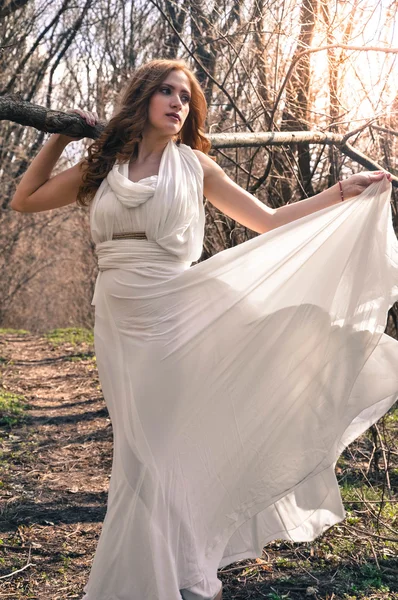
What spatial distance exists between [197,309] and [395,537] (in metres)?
1.86

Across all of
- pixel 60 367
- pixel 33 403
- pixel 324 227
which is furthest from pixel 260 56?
pixel 60 367

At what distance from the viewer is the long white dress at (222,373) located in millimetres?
3209

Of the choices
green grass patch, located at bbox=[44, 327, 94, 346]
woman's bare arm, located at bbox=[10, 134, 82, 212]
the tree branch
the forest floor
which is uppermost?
the tree branch

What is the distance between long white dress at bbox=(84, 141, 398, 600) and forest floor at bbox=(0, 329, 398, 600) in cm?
47

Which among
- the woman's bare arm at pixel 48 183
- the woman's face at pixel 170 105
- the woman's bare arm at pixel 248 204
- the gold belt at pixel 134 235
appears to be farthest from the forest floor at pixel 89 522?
the woman's face at pixel 170 105

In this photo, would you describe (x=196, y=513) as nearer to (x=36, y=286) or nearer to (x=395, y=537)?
(x=395, y=537)

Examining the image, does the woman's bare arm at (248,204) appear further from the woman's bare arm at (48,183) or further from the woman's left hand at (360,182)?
the woman's bare arm at (48,183)

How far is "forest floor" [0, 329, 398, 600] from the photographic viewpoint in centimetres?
369

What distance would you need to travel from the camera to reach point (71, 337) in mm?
12773

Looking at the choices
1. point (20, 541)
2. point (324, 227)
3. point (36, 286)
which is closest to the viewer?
point (324, 227)

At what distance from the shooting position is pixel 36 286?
17000 millimetres

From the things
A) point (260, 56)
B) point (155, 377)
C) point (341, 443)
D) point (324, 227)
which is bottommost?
point (341, 443)

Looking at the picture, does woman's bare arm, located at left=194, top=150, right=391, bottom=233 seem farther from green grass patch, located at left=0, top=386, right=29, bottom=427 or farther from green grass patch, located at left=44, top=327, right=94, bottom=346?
green grass patch, located at left=44, top=327, right=94, bottom=346

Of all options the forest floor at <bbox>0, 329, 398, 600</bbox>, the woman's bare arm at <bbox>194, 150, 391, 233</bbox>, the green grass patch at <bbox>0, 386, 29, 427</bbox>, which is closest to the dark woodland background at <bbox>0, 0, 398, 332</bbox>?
the woman's bare arm at <bbox>194, 150, 391, 233</bbox>
